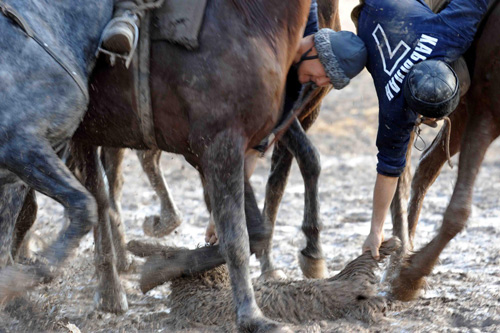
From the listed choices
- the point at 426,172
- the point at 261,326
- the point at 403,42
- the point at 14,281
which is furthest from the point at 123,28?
the point at 426,172

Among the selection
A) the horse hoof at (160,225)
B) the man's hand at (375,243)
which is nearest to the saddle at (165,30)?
the man's hand at (375,243)

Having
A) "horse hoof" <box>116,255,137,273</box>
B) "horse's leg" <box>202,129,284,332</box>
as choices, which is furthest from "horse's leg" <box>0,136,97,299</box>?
"horse hoof" <box>116,255,137,273</box>

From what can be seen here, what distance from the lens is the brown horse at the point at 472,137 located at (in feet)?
12.3

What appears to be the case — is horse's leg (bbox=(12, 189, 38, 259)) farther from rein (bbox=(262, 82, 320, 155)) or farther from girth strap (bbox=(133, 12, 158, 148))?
rein (bbox=(262, 82, 320, 155))

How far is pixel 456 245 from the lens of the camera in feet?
18.1

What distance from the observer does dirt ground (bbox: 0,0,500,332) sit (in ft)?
12.8

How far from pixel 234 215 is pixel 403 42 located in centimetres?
122

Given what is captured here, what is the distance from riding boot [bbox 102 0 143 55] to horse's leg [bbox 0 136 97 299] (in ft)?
1.75

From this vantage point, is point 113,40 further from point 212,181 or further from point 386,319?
point 386,319

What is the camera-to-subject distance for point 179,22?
3314 mm

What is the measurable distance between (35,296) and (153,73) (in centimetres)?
165

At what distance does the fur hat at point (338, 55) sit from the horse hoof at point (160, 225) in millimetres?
2409

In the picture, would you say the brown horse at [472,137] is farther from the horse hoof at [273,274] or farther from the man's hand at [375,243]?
the horse hoof at [273,274]

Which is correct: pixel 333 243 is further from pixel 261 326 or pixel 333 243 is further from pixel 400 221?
pixel 261 326
